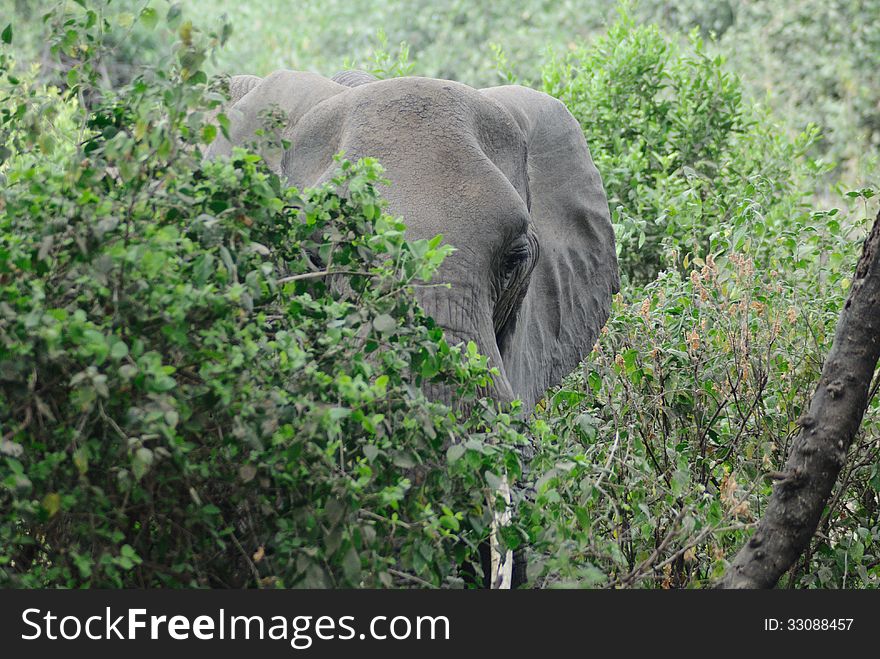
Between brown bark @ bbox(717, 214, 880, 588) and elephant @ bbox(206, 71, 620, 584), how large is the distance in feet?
1.82

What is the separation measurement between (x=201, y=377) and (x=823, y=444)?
4.41 feet

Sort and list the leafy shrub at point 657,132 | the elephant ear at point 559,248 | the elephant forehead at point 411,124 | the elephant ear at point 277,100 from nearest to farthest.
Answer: the elephant forehead at point 411,124 < the elephant ear at point 277,100 < the elephant ear at point 559,248 < the leafy shrub at point 657,132

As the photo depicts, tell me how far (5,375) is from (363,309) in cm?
71

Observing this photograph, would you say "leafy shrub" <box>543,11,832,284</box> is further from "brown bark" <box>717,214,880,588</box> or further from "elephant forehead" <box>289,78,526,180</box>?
"brown bark" <box>717,214,880,588</box>

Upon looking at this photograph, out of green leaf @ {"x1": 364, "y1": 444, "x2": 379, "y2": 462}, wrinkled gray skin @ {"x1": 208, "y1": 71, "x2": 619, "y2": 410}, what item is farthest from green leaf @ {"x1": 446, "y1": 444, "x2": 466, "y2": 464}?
wrinkled gray skin @ {"x1": 208, "y1": 71, "x2": 619, "y2": 410}

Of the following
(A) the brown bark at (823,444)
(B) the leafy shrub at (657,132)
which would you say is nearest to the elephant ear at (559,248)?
(A) the brown bark at (823,444)

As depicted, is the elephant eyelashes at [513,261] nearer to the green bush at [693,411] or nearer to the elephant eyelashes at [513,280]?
the elephant eyelashes at [513,280]

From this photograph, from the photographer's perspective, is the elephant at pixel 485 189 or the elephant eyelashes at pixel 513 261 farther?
the elephant eyelashes at pixel 513 261

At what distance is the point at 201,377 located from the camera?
2473 mm

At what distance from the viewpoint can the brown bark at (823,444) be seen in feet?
9.59

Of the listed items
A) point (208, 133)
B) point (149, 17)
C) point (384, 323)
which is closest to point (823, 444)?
point (384, 323)

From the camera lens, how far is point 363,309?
2.72 metres

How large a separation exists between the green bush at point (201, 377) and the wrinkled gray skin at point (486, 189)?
0.24 metres

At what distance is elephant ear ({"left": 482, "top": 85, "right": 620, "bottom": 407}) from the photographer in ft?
14.3
